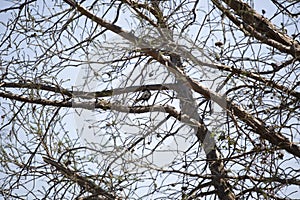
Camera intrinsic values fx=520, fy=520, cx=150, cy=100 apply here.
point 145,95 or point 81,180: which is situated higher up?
point 145,95

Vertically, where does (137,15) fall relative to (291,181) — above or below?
above

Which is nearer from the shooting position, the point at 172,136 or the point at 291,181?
the point at 291,181

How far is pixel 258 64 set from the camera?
7.34 feet

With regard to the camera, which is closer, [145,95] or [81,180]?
[81,180]

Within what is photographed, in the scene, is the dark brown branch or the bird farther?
the bird

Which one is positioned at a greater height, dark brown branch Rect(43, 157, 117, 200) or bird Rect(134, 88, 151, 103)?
bird Rect(134, 88, 151, 103)

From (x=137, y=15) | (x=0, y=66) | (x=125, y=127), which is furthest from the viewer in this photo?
(x=0, y=66)

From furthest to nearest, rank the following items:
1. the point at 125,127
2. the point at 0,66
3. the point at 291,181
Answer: the point at 0,66 → the point at 125,127 → the point at 291,181

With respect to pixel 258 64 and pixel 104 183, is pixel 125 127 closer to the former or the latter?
pixel 104 183

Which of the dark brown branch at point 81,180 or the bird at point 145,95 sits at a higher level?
the bird at point 145,95

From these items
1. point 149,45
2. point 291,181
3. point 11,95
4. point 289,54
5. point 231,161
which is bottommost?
point 291,181

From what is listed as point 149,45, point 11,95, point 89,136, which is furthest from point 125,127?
point 11,95

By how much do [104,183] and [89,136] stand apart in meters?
0.25

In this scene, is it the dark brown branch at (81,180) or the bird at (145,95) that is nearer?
the dark brown branch at (81,180)
